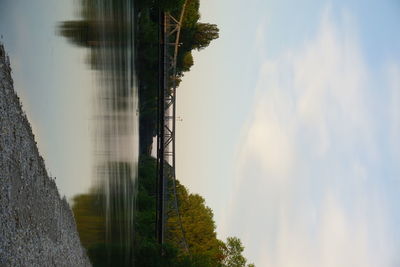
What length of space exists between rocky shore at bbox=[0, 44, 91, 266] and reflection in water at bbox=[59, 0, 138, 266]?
3.89 metres

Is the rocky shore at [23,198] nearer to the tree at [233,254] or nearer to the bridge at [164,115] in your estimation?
the bridge at [164,115]

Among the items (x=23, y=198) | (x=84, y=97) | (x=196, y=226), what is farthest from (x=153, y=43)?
(x=23, y=198)

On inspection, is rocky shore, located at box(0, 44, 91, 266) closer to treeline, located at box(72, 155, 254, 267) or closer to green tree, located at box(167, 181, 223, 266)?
treeline, located at box(72, 155, 254, 267)

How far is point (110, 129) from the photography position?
36.9 meters

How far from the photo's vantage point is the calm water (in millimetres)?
21031

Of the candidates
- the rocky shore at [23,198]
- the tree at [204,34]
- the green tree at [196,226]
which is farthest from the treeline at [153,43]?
the rocky shore at [23,198]

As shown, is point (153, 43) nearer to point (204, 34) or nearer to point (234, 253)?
point (204, 34)

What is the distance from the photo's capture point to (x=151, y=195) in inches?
2319

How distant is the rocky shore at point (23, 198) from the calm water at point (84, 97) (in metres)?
0.69

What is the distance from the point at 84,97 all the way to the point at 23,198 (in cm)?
1090

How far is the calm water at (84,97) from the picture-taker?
2103 cm

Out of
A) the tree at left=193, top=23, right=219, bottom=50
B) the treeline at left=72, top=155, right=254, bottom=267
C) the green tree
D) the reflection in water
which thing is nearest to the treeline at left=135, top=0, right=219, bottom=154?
the tree at left=193, top=23, right=219, bottom=50

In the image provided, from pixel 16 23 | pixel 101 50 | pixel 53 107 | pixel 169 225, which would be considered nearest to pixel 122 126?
pixel 101 50

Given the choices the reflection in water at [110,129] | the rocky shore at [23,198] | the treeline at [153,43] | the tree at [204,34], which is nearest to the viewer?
the rocky shore at [23,198]
